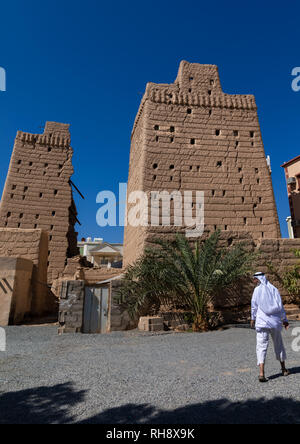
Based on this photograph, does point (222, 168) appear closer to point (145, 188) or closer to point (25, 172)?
point (145, 188)

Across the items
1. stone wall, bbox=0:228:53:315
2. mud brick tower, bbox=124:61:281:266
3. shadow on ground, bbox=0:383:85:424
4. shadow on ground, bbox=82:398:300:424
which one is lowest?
shadow on ground, bbox=0:383:85:424

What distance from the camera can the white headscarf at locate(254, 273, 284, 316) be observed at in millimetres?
4191

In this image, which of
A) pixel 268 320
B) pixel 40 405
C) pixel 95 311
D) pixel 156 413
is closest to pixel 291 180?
pixel 95 311

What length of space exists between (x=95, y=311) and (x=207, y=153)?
9069 mm

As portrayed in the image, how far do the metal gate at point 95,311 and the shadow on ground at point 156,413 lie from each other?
5.09 meters

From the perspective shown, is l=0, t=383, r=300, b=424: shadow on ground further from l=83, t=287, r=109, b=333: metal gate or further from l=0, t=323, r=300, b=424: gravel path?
l=83, t=287, r=109, b=333: metal gate

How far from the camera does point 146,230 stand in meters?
11.2

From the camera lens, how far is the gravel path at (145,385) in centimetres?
291

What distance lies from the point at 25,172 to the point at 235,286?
643 inches

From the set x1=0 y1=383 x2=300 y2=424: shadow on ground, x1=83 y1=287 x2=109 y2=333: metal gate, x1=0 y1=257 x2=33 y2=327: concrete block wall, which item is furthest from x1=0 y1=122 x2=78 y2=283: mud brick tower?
x1=0 y1=383 x2=300 y2=424: shadow on ground

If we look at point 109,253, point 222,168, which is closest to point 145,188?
point 222,168

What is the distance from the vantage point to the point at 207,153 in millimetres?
13742

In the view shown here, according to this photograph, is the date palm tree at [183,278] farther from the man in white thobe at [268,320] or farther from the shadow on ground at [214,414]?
the shadow on ground at [214,414]

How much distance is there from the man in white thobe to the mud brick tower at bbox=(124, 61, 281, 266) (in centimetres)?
784
